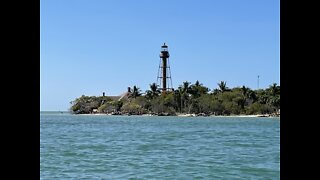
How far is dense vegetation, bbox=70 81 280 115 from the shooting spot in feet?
323

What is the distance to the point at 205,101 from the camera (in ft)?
334

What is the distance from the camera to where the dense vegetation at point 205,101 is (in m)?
98.3

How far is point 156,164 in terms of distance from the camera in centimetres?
2094
